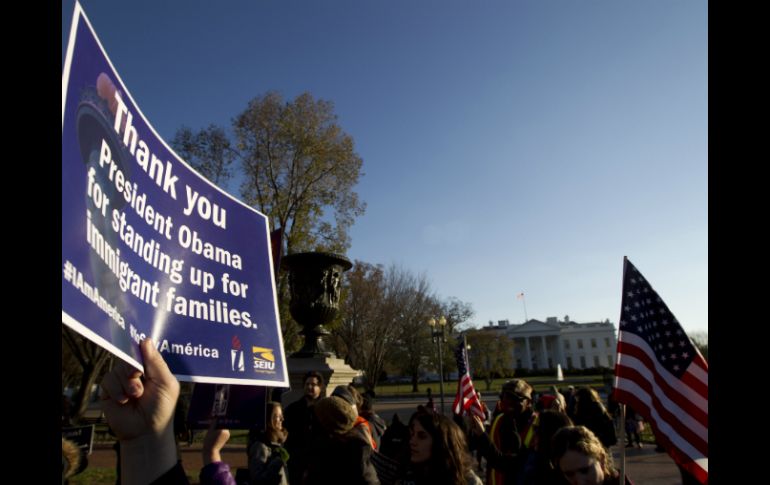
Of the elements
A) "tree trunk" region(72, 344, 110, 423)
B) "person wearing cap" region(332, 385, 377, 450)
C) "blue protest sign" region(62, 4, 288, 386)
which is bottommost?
"tree trunk" region(72, 344, 110, 423)

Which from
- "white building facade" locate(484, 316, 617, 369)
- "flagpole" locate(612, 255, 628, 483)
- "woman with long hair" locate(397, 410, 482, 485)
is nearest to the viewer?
"flagpole" locate(612, 255, 628, 483)

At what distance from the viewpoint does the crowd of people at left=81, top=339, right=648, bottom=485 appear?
5.13ft

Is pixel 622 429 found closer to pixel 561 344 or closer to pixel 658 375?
pixel 658 375

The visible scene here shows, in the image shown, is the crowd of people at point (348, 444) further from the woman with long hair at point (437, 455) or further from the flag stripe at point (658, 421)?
the flag stripe at point (658, 421)

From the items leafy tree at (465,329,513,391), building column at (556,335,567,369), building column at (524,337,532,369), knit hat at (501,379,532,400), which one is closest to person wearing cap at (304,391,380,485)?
knit hat at (501,379,532,400)

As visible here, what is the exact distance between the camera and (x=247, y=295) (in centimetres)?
260

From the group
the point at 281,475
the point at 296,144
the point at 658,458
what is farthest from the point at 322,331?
the point at 296,144

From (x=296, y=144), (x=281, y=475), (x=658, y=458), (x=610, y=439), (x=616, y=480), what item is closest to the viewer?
(x=616, y=480)

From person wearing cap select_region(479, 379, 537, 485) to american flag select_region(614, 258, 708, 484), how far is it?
1340 millimetres

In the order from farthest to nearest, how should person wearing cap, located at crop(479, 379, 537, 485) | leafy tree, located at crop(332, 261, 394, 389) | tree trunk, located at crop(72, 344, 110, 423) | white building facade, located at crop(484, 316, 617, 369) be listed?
white building facade, located at crop(484, 316, 617, 369)
leafy tree, located at crop(332, 261, 394, 389)
tree trunk, located at crop(72, 344, 110, 423)
person wearing cap, located at crop(479, 379, 537, 485)

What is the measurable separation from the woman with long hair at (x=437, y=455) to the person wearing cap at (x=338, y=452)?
30cm

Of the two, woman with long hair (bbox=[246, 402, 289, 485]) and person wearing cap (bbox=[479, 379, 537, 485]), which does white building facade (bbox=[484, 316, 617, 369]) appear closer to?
person wearing cap (bbox=[479, 379, 537, 485])
